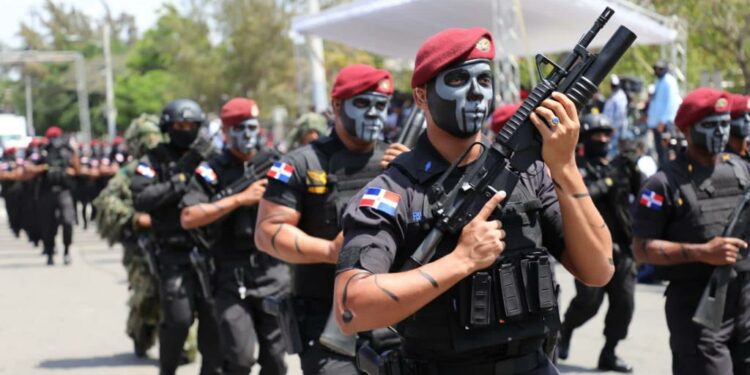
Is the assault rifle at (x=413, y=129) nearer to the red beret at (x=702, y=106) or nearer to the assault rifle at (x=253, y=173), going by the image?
the assault rifle at (x=253, y=173)

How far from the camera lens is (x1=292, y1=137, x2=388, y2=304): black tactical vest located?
540cm

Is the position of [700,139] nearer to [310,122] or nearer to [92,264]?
[310,122]

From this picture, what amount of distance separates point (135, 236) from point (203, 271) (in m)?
2.29

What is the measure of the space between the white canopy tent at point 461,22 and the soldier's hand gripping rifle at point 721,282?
768 centimetres

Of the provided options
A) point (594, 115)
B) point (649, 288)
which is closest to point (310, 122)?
point (594, 115)

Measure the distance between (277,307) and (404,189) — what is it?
2.32 meters

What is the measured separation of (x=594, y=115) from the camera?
29.1 feet

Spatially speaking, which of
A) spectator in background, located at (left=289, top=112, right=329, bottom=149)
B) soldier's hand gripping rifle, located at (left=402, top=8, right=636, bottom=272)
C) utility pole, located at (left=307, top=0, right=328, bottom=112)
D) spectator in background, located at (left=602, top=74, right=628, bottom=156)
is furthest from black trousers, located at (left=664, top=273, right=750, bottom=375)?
utility pole, located at (left=307, top=0, right=328, bottom=112)

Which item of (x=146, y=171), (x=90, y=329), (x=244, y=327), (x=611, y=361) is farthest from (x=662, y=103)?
(x=244, y=327)

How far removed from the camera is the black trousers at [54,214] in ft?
56.9

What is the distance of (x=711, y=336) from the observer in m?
5.31

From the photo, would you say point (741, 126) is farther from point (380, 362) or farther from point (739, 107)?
point (380, 362)

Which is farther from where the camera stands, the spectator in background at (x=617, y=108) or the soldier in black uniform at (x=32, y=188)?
the soldier in black uniform at (x=32, y=188)

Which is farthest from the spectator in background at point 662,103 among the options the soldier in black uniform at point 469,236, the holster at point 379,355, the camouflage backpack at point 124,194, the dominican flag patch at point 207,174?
the soldier in black uniform at point 469,236
